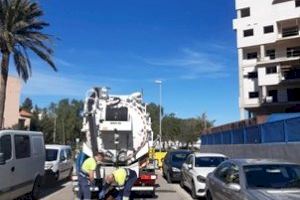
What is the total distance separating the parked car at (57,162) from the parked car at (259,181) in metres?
12.0

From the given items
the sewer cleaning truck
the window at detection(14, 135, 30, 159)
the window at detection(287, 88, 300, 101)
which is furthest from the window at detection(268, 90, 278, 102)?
the window at detection(14, 135, 30, 159)

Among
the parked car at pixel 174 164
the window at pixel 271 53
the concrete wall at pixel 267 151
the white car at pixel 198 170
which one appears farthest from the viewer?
the window at pixel 271 53

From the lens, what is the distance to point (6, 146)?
13242mm

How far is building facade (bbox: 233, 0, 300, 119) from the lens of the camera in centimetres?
5959

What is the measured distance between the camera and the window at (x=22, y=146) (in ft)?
46.6

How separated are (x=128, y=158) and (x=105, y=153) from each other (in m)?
0.82

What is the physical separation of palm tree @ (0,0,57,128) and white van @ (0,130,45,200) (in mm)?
13359

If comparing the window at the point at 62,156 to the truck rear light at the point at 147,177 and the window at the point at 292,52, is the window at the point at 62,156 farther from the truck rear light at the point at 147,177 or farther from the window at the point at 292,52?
the window at the point at 292,52

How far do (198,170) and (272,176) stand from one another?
8.35 meters

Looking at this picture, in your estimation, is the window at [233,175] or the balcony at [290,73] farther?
the balcony at [290,73]

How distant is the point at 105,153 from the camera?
15.7 metres

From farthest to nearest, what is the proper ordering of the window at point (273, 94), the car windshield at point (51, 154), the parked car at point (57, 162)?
the window at point (273, 94)
the car windshield at point (51, 154)
the parked car at point (57, 162)

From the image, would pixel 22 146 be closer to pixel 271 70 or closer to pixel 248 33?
pixel 271 70

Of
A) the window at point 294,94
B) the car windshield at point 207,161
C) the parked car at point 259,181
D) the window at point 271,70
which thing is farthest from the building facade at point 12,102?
the parked car at point 259,181
